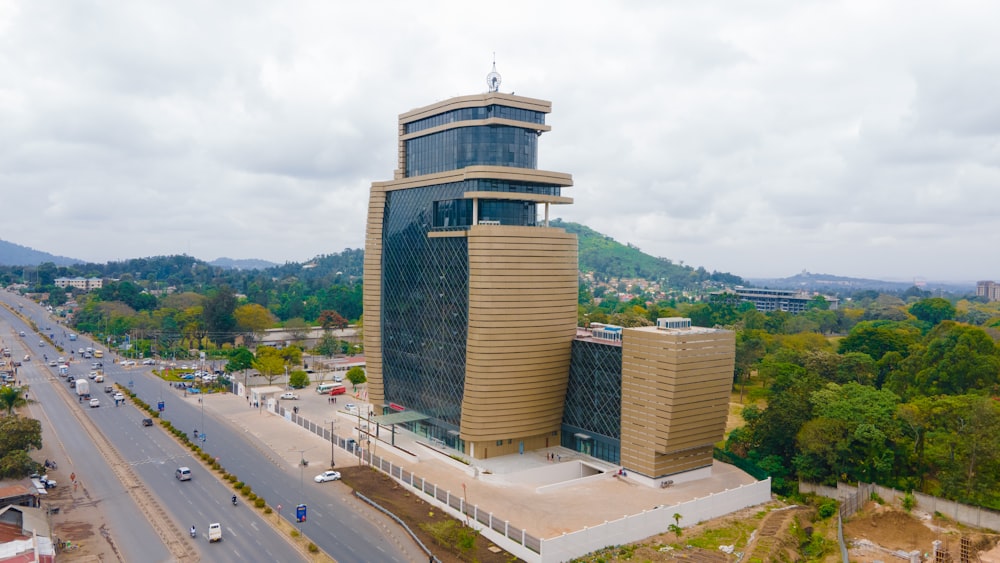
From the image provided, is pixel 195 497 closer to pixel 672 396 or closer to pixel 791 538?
pixel 672 396

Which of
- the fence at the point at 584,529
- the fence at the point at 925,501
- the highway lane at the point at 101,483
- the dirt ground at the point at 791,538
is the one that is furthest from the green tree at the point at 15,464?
the fence at the point at 925,501

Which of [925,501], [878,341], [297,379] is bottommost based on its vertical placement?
[925,501]

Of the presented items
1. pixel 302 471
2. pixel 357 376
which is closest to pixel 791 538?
pixel 302 471

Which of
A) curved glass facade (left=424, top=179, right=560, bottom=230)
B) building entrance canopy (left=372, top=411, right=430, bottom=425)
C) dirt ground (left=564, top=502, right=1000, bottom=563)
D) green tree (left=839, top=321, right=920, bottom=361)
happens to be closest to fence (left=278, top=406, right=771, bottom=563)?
dirt ground (left=564, top=502, right=1000, bottom=563)

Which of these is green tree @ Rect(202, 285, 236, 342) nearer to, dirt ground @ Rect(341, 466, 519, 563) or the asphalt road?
the asphalt road

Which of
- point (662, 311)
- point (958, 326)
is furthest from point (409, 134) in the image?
point (662, 311)

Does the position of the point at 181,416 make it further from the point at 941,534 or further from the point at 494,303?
the point at 941,534
